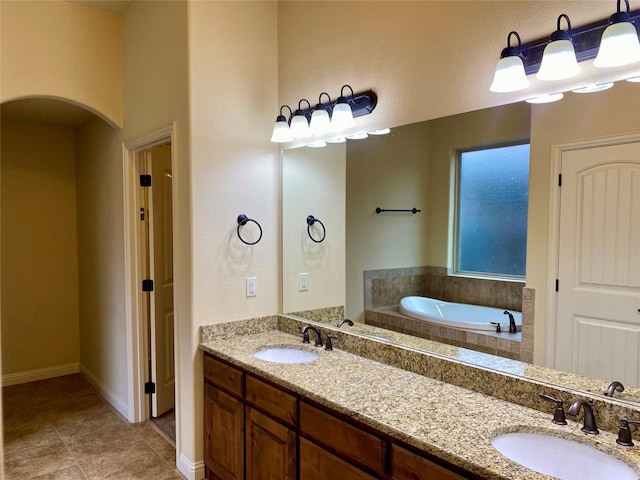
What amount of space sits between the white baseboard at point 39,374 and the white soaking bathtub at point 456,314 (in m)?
3.86

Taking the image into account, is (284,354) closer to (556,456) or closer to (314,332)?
(314,332)

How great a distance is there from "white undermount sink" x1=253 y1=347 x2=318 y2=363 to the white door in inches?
48.5

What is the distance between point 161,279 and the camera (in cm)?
341

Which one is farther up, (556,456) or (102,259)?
(102,259)

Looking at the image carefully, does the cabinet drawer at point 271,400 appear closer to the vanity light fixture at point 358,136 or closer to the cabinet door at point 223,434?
the cabinet door at point 223,434

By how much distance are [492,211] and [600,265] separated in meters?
0.47

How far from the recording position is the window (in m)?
1.73

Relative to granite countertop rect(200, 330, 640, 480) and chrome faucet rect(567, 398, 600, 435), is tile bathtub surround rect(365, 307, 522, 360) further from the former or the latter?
chrome faucet rect(567, 398, 600, 435)

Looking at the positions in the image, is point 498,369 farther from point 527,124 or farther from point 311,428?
point 527,124

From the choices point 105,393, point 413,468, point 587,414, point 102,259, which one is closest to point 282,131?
point 413,468

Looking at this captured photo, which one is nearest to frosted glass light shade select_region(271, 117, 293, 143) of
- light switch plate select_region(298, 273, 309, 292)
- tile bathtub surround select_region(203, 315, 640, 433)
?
light switch plate select_region(298, 273, 309, 292)

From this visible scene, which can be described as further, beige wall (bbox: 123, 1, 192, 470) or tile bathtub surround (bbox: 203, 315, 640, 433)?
beige wall (bbox: 123, 1, 192, 470)

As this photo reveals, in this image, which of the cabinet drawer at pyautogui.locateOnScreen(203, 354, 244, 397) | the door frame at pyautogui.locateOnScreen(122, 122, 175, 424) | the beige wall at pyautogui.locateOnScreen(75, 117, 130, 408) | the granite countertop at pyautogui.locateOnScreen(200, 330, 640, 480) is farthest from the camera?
the beige wall at pyautogui.locateOnScreen(75, 117, 130, 408)

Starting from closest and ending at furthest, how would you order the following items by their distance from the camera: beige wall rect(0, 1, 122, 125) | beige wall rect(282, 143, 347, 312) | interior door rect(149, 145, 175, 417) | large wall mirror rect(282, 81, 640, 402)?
large wall mirror rect(282, 81, 640, 402), beige wall rect(282, 143, 347, 312), beige wall rect(0, 1, 122, 125), interior door rect(149, 145, 175, 417)
